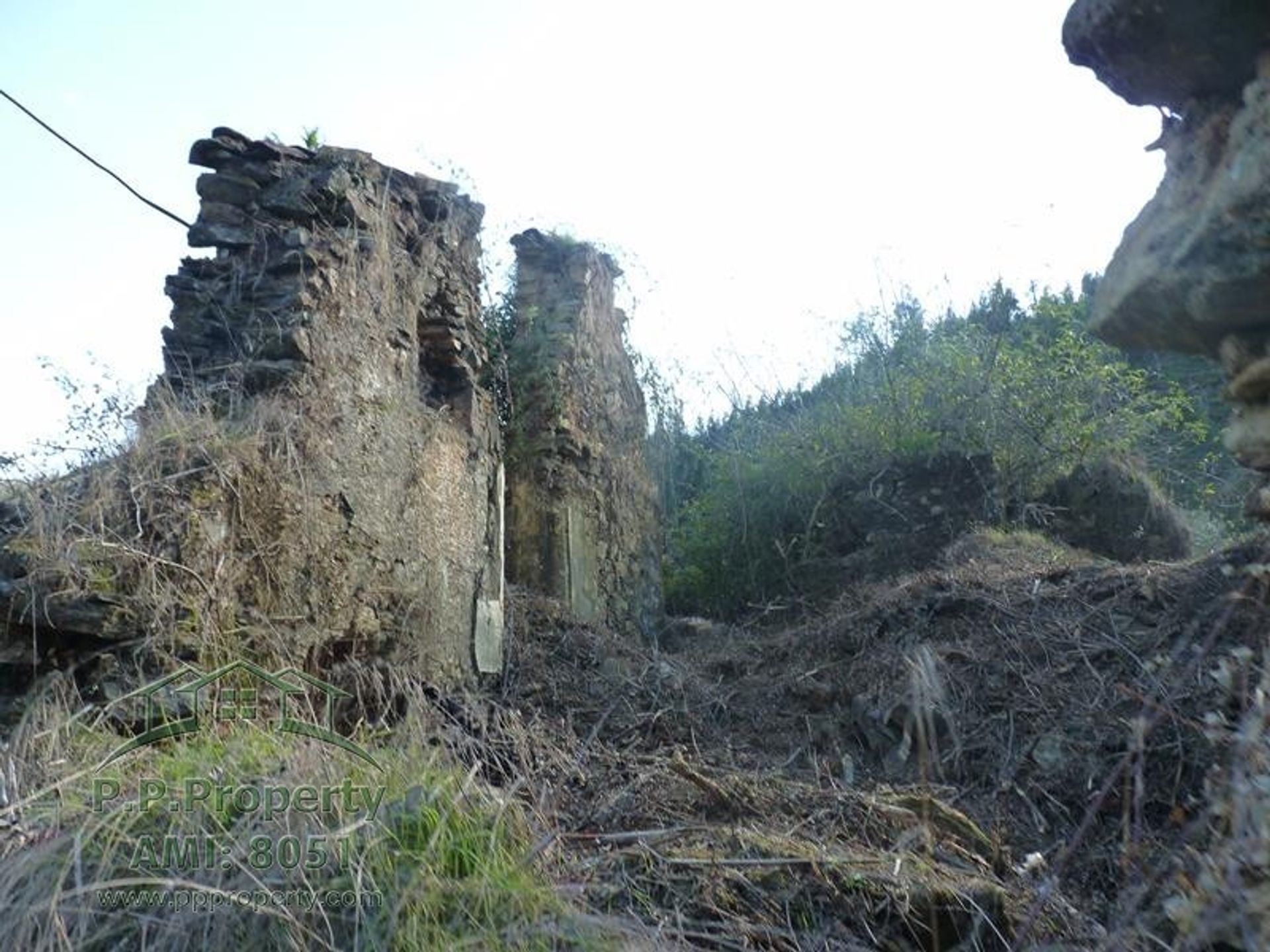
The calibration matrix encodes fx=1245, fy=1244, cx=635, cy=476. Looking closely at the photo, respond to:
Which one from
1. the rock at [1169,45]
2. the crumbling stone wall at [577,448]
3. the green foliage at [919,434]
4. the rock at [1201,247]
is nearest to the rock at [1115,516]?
the green foliage at [919,434]

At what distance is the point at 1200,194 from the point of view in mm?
2797

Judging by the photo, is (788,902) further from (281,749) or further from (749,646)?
(749,646)

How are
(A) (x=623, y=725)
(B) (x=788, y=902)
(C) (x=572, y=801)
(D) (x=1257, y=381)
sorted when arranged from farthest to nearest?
(A) (x=623, y=725), (C) (x=572, y=801), (B) (x=788, y=902), (D) (x=1257, y=381)

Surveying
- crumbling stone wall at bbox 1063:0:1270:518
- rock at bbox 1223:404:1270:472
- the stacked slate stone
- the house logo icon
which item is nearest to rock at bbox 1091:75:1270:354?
→ crumbling stone wall at bbox 1063:0:1270:518

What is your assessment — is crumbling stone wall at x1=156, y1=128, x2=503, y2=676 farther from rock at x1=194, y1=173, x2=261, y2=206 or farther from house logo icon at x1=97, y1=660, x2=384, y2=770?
house logo icon at x1=97, y1=660, x2=384, y2=770

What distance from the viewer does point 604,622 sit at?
10109 millimetres

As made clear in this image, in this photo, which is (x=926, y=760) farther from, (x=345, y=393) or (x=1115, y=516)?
(x=1115, y=516)

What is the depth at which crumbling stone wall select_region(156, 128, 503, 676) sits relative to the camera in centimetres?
576

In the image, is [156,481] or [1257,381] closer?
[1257,381]

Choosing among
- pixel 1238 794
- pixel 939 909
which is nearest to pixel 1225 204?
pixel 1238 794

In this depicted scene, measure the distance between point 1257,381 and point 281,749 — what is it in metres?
2.85

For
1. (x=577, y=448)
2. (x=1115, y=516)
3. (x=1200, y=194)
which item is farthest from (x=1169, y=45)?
(x=1115, y=516)

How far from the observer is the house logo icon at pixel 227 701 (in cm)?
415

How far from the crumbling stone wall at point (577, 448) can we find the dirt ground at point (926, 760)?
90 centimetres
